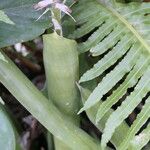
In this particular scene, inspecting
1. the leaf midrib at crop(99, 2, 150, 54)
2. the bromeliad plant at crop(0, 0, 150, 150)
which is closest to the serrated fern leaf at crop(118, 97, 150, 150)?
the bromeliad plant at crop(0, 0, 150, 150)

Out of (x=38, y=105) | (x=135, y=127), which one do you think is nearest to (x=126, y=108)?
(x=135, y=127)

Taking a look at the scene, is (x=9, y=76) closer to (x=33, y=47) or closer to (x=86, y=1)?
(x=86, y=1)

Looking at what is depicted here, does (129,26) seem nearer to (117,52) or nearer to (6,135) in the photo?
(117,52)

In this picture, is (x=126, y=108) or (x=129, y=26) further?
(x=129, y=26)

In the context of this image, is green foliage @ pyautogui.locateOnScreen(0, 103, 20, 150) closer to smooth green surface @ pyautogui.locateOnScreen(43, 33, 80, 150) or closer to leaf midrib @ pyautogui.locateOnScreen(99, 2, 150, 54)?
smooth green surface @ pyautogui.locateOnScreen(43, 33, 80, 150)

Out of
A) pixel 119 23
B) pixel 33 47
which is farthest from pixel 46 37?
pixel 33 47

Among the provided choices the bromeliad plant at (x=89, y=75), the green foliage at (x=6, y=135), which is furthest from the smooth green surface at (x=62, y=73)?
the green foliage at (x=6, y=135)
